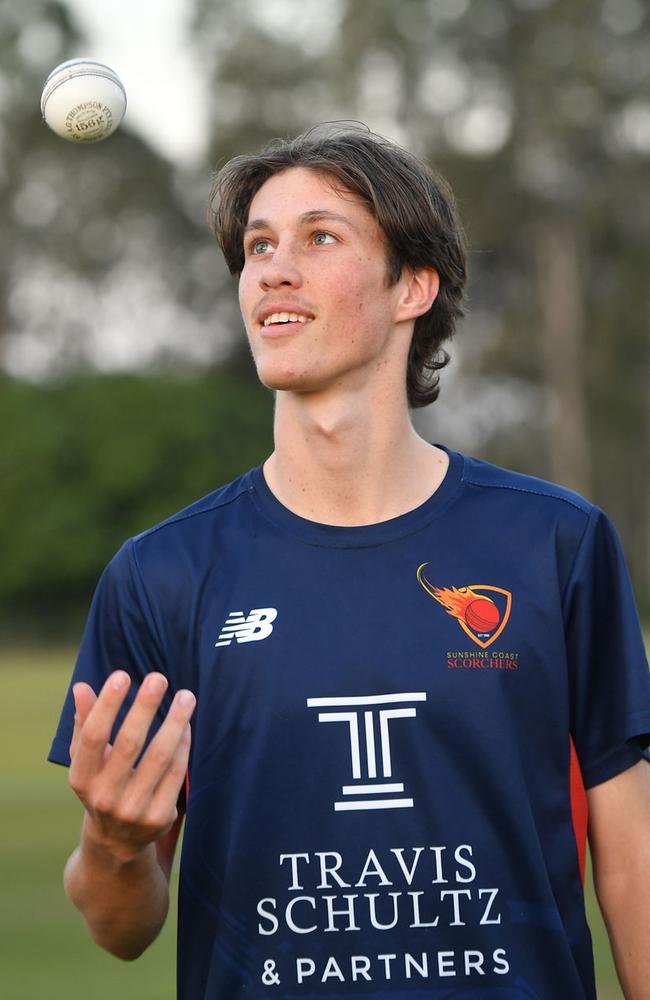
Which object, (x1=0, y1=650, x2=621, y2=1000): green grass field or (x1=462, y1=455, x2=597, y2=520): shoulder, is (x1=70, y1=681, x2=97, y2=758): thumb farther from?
(x1=0, y1=650, x2=621, y2=1000): green grass field

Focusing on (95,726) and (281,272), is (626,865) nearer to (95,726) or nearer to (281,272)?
(95,726)

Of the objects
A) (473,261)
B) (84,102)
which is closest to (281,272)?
(84,102)

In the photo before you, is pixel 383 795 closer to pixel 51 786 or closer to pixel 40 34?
pixel 51 786

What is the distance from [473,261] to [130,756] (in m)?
34.3

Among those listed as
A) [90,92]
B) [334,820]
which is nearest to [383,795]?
[334,820]

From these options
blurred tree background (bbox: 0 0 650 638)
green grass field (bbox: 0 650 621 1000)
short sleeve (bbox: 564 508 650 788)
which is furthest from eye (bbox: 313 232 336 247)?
blurred tree background (bbox: 0 0 650 638)

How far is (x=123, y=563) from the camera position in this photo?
3496 mm

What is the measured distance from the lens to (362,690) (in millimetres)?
3279

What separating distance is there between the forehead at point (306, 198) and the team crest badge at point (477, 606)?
0.90 metres

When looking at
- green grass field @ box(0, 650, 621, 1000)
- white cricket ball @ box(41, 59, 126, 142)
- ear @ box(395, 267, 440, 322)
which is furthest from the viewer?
green grass field @ box(0, 650, 621, 1000)

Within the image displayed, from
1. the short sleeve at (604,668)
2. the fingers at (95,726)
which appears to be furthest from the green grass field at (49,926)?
the fingers at (95,726)

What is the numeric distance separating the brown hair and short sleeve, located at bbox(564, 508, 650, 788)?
82 centimetres

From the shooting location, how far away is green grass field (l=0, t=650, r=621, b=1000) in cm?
713

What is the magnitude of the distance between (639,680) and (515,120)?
3705cm
